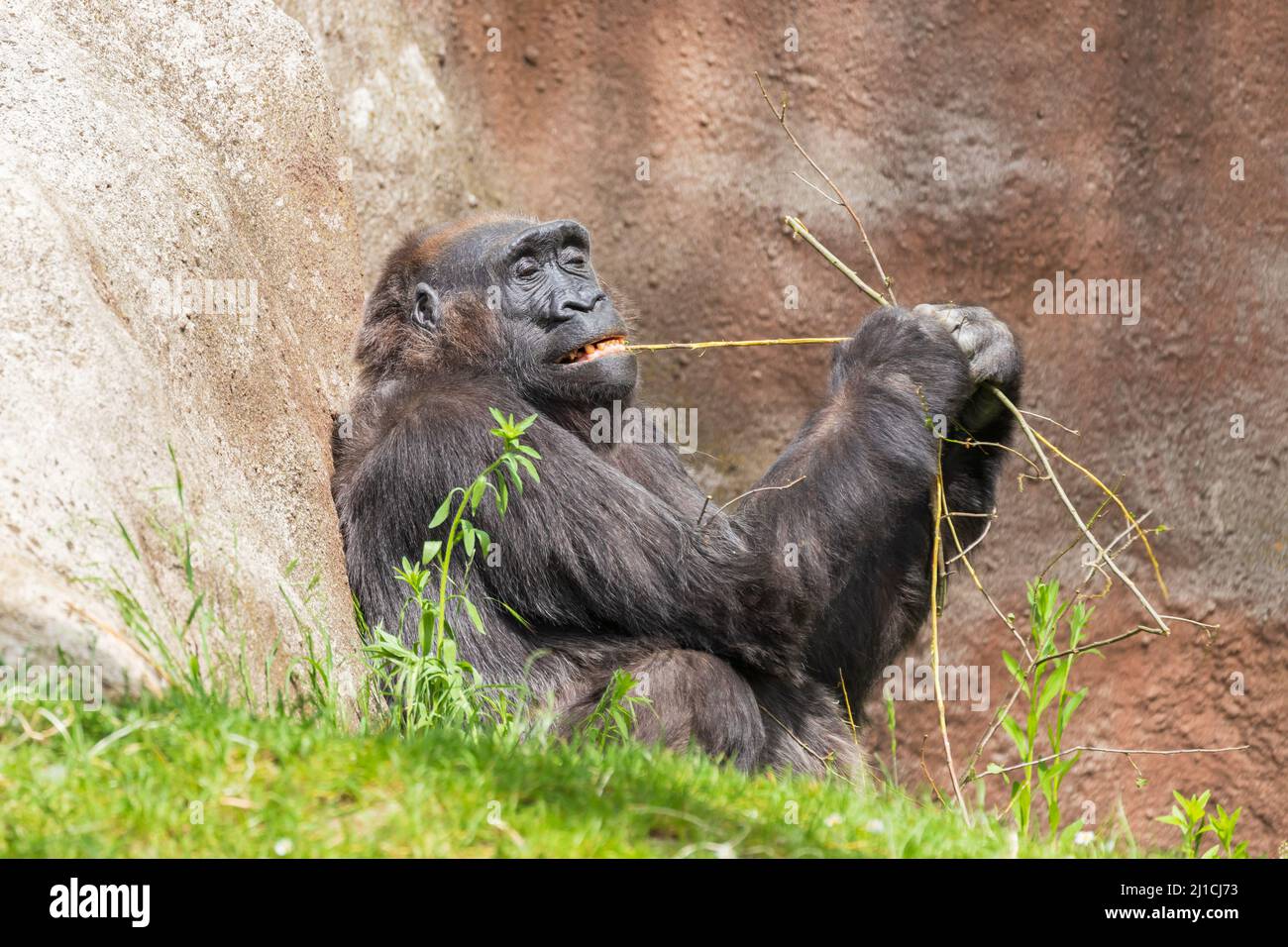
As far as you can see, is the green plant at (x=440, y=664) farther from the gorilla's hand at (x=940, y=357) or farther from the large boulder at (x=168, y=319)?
the gorilla's hand at (x=940, y=357)

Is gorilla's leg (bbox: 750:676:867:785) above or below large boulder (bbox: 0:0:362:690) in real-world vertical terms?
below

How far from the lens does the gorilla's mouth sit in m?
5.44

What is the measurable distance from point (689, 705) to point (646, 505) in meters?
0.72

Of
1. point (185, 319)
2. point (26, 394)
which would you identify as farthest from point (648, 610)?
point (26, 394)

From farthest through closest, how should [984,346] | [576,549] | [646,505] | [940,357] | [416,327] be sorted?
[416,327] → [984,346] → [940,357] → [646,505] → [576,549]

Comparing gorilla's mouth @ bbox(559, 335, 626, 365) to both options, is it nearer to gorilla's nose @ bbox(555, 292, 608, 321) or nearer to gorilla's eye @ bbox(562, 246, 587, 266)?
gorilla's nose @ bbox(555, 292, 608, 321)

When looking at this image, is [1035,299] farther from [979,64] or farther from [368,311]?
[368,311]

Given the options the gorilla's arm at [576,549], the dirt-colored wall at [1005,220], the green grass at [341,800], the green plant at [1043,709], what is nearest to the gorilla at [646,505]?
the gorilla's arm at [576,549]

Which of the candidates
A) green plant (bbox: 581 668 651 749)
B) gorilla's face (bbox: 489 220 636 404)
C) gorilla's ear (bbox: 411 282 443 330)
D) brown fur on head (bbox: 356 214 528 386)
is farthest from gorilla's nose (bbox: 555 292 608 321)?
green plant (bbox: 581 668 651 749)

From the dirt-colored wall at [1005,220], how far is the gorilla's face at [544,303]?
2.27 metres

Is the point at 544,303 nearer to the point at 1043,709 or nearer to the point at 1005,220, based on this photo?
the point at 1043,709

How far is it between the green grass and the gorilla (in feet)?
4.73

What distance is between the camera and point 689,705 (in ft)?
15.4

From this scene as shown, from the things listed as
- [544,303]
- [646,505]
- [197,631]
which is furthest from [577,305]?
[197,631]
